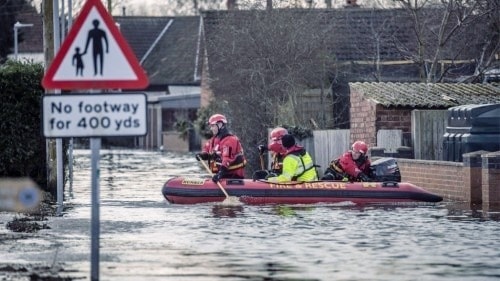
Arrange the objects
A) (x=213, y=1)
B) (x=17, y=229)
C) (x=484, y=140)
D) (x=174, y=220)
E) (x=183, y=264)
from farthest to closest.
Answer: (x=213, y=1), (x=484, y=140), (x=174, y=220), (x=17, y=229), (x=183, y=264)

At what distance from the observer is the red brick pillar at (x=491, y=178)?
2522 cm

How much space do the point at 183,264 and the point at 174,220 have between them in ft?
23.3

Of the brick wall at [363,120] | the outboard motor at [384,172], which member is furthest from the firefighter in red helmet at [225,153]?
the brick wall at [363,120]

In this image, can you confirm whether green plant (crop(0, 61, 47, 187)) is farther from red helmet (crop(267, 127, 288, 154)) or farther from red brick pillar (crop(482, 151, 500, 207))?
red brick pillar (crop(482, 151, 500, 207))

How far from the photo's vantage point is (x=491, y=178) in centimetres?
2545

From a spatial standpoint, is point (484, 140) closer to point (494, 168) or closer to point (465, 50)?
point (494, 168)

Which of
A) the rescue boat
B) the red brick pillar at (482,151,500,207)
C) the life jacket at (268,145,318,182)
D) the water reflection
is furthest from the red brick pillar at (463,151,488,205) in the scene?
the water reflection

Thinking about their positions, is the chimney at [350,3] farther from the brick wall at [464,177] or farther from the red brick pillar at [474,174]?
the red brick pillar at [474,174]

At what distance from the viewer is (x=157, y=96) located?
3253 inches

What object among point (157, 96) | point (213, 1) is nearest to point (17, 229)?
point (157, 96)

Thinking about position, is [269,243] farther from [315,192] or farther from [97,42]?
[315,192]

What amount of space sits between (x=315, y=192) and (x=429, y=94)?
9.18 metres

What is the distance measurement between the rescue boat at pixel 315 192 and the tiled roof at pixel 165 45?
5589 centimetres

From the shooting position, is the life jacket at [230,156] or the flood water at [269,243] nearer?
the flood water at [269,243]
